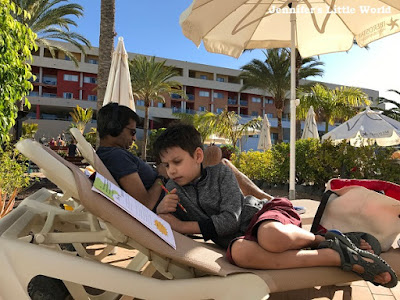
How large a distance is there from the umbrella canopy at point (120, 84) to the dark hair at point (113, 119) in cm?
289

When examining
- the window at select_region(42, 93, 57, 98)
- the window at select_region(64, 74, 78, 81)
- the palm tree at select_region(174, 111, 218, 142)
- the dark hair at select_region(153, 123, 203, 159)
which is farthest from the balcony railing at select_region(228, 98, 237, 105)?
the dark hair at select_region(153, 123, 203, 159)

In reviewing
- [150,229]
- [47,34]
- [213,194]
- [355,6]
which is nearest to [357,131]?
[355,6]

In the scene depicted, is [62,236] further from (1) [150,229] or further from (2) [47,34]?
(2) [47,34]

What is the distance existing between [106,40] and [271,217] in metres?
6.65

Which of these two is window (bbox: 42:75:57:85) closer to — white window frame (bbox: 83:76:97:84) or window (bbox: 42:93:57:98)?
window (bbox: 42:93:57:98)

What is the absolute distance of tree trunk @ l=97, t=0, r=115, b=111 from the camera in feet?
23.5

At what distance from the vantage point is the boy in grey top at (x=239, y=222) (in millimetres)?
1545

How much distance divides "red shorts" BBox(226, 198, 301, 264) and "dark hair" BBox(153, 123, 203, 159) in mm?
541

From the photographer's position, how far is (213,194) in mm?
1908

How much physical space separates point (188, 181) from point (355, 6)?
3.79 m

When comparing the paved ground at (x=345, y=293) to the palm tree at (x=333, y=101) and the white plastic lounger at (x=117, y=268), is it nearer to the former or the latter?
the white plastic lounger at (x=117, y=268)

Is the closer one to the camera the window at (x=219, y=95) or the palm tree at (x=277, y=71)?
the palm tree at (x=277, y=71)

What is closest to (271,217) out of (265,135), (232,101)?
(265,135)

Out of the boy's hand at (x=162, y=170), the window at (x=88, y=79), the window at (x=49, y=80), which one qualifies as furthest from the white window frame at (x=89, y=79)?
the boy's hand at (x=162, y=170)
